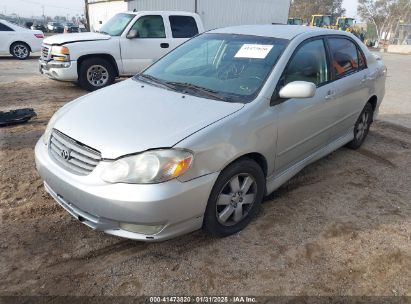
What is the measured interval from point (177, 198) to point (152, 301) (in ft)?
2.32

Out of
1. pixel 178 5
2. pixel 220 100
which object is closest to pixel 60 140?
pixel 220 100

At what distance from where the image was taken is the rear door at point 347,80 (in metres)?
3.92

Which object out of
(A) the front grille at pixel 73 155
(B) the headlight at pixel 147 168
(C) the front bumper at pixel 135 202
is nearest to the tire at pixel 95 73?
(A) the front grille at pixel 73 155

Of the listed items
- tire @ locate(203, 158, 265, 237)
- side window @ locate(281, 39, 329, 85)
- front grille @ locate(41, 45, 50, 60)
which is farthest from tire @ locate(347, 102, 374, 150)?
front grille @ locate(41, 45, 50, 60)

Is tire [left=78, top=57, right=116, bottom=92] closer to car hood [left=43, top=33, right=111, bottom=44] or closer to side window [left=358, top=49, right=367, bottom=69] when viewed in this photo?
car hood [left=43, top=33, right=111, bottom=44]

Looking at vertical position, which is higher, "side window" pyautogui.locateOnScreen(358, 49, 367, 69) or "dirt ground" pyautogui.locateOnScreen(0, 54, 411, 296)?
"side window" pyautogui.locateOnScreen(358, 49, 367, 69)

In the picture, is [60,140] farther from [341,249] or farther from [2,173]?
[341,249]

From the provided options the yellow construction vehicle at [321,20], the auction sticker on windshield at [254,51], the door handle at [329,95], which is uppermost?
the yellow construction vehicle at [321,20]

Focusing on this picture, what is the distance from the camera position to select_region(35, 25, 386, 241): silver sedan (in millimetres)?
2348

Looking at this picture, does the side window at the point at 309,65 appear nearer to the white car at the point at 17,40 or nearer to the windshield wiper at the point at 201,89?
the windshield wiper at the point at 201,89

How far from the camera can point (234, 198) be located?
2.87 metres

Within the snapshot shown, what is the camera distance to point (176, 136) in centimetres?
244

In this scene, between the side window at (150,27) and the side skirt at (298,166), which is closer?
the side skirt at (298,166)

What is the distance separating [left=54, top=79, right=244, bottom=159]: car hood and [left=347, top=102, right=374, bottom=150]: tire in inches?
107
